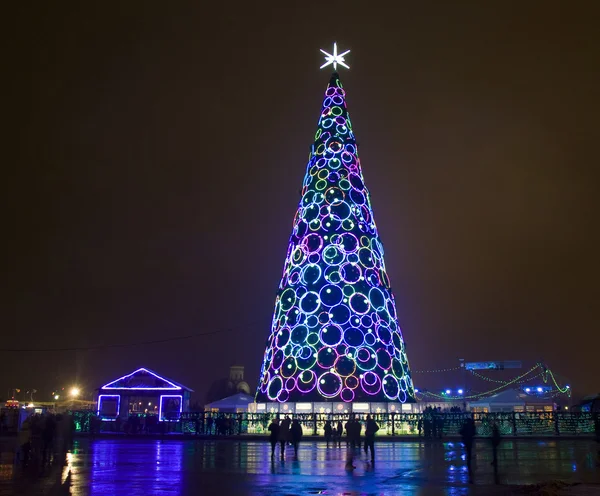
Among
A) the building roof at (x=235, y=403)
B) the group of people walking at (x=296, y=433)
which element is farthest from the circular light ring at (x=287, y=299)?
the building roof at (x=235, y=403)

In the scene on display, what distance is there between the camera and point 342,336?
30.4 metres

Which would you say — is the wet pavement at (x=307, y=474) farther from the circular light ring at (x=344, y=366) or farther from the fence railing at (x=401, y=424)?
the fence railing at (x=401, y=424)

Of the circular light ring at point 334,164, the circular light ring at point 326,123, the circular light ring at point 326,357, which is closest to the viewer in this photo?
the circular light ring at point 326,357

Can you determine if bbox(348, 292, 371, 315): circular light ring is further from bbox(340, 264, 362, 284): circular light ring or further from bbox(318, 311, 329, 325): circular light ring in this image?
bbox(318, 311, 329, 325): circular light ring

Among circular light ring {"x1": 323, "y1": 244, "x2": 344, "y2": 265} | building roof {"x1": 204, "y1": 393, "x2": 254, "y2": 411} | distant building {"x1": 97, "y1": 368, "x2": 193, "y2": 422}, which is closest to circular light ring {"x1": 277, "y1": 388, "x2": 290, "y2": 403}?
circular light ring {"x1": 323, "y1": 244, "x2": 344, "y2": 265}

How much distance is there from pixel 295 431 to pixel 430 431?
40.9 feet

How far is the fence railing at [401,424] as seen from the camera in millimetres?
32625

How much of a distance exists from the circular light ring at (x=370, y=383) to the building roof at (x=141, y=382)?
13254 millimetres

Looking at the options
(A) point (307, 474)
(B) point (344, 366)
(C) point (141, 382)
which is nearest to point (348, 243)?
(B) point (344, 366)

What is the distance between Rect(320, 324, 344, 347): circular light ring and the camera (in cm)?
3039

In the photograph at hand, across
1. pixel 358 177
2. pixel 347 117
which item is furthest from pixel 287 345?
pixel 347 117

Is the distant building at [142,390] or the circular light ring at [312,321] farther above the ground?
the circular light ring at [312,321]

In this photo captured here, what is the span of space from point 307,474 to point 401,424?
62.1ft

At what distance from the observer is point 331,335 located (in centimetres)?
3052
